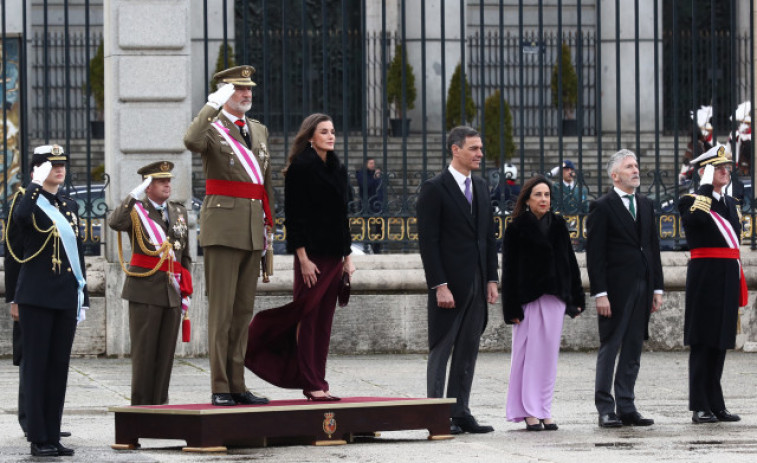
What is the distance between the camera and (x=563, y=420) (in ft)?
34.8

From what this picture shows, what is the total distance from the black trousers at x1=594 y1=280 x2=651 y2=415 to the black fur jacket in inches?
12.1

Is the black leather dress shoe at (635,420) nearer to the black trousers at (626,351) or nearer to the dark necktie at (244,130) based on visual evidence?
the black trousers at (626,351)

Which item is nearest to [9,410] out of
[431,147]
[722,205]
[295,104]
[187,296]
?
[187,296]

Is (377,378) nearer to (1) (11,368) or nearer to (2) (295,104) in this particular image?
(1) (11,368)

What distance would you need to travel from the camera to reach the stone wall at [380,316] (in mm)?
13859

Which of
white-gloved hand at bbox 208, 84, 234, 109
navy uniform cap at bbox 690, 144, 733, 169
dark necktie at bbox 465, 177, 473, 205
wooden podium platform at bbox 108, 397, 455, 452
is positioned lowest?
wooden podium platform at bbox 108, 397, 455, 452

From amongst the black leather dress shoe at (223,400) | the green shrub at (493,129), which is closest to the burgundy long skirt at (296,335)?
the black leather dress shoe at (223,400)

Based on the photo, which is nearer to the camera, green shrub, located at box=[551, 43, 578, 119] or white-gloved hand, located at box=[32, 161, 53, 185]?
white-gloved hand, located at box=[32, 161, 53, 185]

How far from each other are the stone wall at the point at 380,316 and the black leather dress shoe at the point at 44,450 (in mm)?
4921

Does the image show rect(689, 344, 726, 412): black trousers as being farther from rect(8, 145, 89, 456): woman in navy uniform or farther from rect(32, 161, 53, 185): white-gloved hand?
rect(32, 161, 53, 185): white-gloved hand

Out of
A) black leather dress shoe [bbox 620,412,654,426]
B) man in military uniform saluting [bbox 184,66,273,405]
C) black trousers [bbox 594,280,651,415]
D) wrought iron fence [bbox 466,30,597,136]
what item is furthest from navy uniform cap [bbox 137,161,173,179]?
wrought iron fence [bbox 466,30,597,136]

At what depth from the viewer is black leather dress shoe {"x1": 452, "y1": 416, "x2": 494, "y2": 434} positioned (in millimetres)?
9883

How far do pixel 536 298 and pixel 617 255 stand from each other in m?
0.64

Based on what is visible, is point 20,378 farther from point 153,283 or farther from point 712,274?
point 712,274
